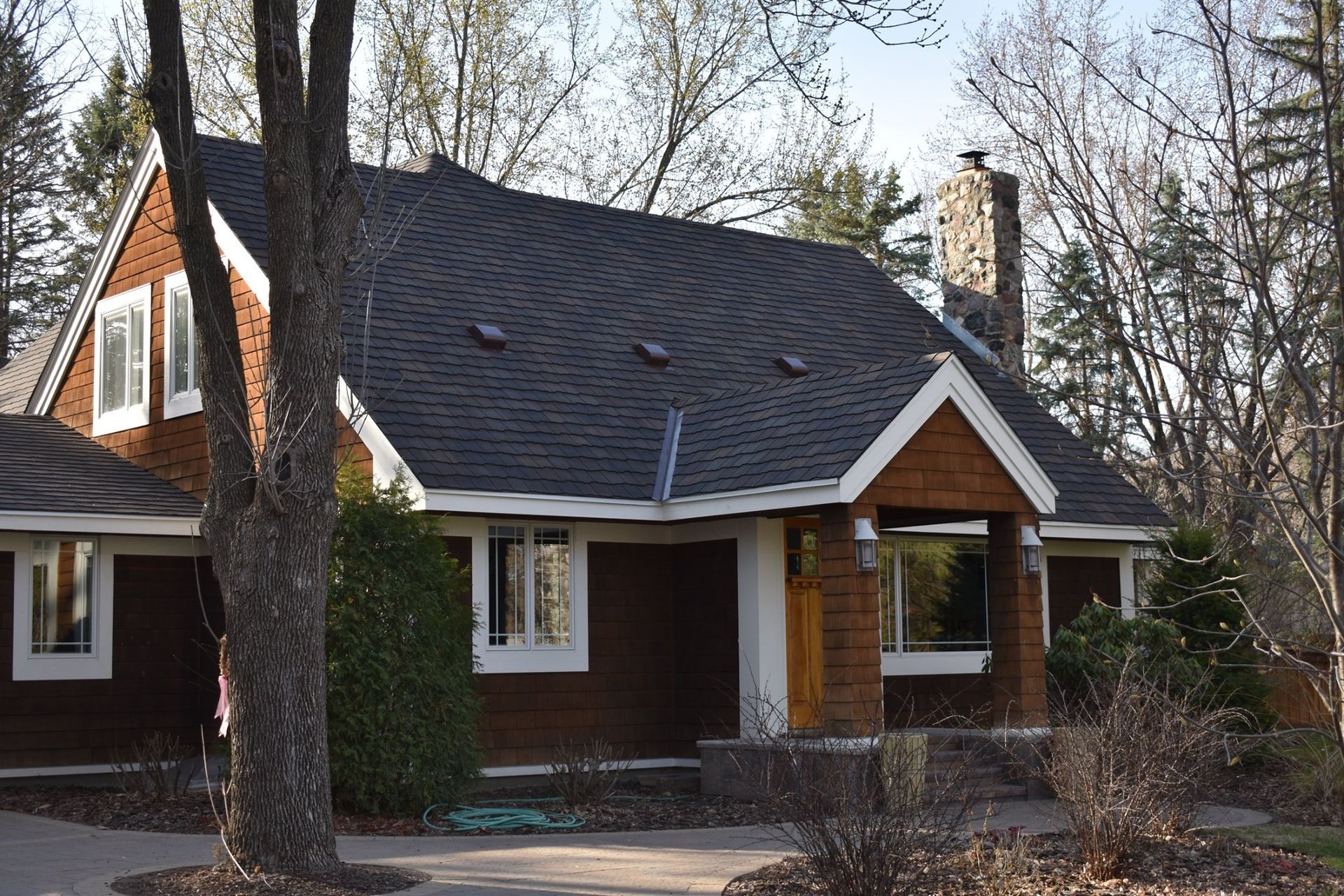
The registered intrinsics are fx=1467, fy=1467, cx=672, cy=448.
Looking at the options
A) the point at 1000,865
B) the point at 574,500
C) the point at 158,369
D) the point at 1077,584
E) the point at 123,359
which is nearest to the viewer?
the point at 1000,865

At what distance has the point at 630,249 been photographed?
19109mm

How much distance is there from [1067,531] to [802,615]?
3737mm

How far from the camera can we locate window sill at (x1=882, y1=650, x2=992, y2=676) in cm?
1631

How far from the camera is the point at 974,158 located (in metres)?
21.3

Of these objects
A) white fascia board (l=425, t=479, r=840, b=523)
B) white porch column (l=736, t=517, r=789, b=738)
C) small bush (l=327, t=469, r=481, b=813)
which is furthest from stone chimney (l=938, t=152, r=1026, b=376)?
small bush (l=327, t=469, r=481, b=813)

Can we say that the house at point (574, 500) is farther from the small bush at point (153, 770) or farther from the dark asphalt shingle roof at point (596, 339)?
the small bush at point (153, 770)

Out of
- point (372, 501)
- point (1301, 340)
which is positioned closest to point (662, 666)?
point (372, 501)

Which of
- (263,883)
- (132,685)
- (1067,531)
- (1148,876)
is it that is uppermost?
(1067,531)

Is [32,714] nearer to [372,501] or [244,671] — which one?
[372,501]

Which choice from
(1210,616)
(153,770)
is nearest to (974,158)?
(1210,616)

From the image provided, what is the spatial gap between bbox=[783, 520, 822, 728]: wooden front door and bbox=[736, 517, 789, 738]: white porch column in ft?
0.63

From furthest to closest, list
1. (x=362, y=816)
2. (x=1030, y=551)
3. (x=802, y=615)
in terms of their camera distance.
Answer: (x=802, y=615) < (x=1030, y=551) < (x=362, y=816)

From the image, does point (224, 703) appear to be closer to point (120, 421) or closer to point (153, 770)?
point (153, 770)

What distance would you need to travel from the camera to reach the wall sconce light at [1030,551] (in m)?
14.0
